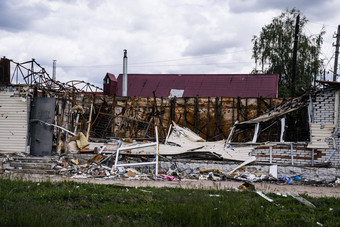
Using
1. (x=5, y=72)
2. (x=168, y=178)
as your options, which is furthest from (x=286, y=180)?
(x=5, y=72)

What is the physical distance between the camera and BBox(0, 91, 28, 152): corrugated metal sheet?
15.0m

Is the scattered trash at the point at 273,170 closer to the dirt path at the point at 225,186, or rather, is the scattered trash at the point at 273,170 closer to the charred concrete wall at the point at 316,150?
the charred concrete wall at the point at 316,150

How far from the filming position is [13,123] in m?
15.1

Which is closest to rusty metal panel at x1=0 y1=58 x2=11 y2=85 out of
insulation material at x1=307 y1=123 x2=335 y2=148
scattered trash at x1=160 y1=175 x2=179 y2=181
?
scattered trash at x1=160 y1=175 x2=179 y2=181

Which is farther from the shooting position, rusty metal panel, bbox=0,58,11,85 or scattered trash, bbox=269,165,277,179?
rusty metal panel, bbox=0,58,11,85

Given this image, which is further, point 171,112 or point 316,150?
point 171,112

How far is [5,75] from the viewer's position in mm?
15273

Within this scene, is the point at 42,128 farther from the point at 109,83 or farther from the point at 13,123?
the point at 109,83

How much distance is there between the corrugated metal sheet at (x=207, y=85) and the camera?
1158 inches

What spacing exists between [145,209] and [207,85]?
2484 cm

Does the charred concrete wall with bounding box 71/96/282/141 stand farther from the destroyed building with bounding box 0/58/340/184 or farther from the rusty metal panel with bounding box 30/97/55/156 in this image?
the rusty metal panel with bounding box 30/97/55/156

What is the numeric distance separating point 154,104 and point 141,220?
12.9m

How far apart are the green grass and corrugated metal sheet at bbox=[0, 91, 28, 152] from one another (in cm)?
675

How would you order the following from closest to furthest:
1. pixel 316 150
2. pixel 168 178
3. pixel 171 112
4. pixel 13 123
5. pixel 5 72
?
pixel 168 178 < pixel 316 150 < pixel 13 123 < pixel 5 72 < pixel 171 112
